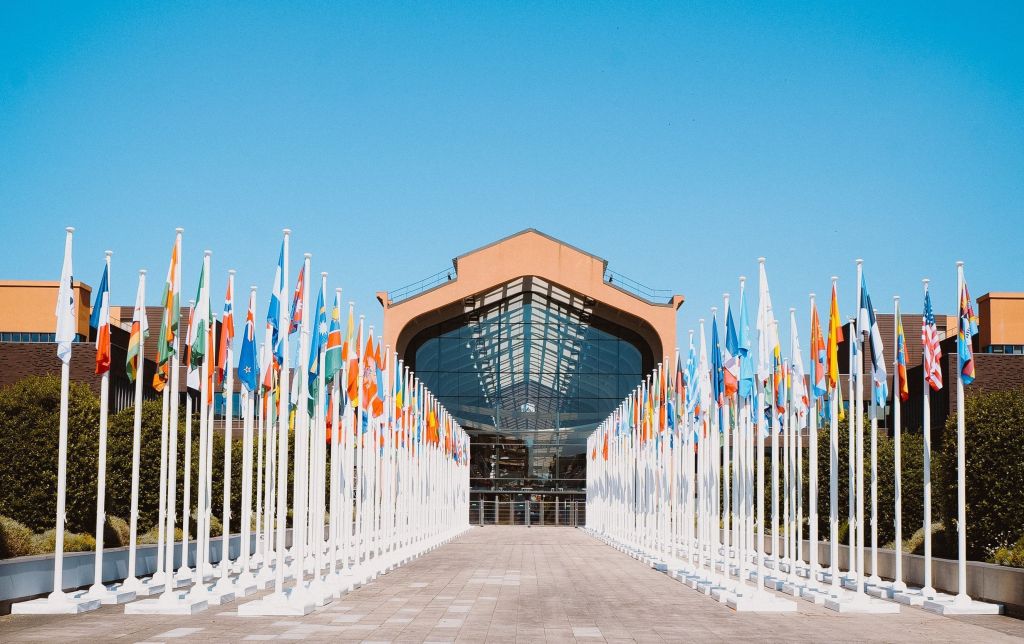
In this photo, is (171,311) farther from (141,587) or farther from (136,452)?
(141,587)

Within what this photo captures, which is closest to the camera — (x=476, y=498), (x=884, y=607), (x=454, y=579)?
(x=884, y=607)

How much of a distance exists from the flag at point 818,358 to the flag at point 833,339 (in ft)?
0.72

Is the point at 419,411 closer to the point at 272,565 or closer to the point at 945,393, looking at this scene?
the point at 272,565

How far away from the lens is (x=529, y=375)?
89.9 m

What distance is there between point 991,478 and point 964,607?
25.8ft

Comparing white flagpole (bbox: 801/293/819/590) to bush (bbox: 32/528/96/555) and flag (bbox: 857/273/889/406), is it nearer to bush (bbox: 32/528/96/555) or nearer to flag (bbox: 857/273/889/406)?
flag (bbox: 857/273/889/406)

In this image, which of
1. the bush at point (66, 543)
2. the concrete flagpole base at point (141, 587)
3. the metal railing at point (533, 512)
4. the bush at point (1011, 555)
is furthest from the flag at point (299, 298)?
the metal railing at point (533, 512)

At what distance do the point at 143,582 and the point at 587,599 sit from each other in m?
10.7

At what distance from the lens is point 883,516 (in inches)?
1672

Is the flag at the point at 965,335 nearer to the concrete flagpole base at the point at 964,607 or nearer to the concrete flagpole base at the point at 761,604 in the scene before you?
the concrete flagpole base at the point at 964,607

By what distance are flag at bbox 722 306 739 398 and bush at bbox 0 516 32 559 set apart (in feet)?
56.5

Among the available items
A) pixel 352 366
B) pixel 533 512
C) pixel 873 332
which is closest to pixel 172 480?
pixel 352 366

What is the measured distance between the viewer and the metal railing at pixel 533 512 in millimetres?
93625

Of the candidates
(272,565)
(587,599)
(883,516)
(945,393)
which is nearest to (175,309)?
(587,599)
